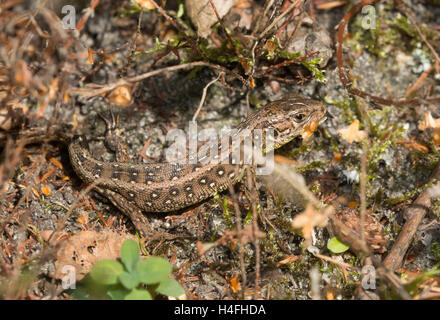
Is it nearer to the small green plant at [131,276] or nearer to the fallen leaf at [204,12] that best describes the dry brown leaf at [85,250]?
the small green plant at [131,276]

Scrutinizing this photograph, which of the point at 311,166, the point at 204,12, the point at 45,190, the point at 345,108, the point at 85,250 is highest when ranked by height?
the point at 204,12
